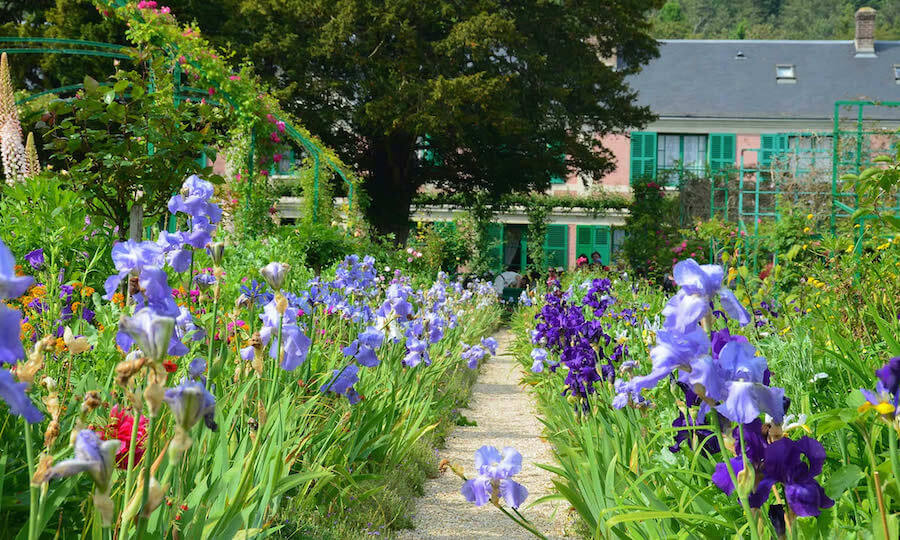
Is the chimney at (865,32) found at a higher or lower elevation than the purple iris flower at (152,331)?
higher

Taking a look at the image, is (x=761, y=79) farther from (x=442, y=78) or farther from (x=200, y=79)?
(x=200, y=79)

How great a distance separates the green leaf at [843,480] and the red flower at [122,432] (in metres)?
1.40

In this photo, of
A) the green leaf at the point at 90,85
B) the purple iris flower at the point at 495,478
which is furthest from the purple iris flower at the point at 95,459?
the green leaf at the point at 90,85

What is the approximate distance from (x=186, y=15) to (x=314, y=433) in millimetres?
15958

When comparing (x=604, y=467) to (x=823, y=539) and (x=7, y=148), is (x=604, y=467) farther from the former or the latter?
(x=7, y=148)

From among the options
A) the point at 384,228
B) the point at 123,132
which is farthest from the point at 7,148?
the point at 384,228

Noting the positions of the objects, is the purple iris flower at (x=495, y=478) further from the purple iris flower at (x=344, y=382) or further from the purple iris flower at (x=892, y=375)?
the purple iris flower at (x=344, y=382)

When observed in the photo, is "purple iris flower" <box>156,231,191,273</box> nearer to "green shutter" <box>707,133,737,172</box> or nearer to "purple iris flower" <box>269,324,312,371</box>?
"purple iris flower" <box>269,324,312,371</box>

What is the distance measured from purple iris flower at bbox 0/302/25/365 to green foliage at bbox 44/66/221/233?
3.81 m

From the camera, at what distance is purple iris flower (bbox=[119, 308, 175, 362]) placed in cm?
101

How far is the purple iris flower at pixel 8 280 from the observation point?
0.88 meters

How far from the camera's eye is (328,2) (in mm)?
14078

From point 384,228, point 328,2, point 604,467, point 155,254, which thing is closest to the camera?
point 155,254

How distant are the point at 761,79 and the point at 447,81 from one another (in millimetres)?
14576
